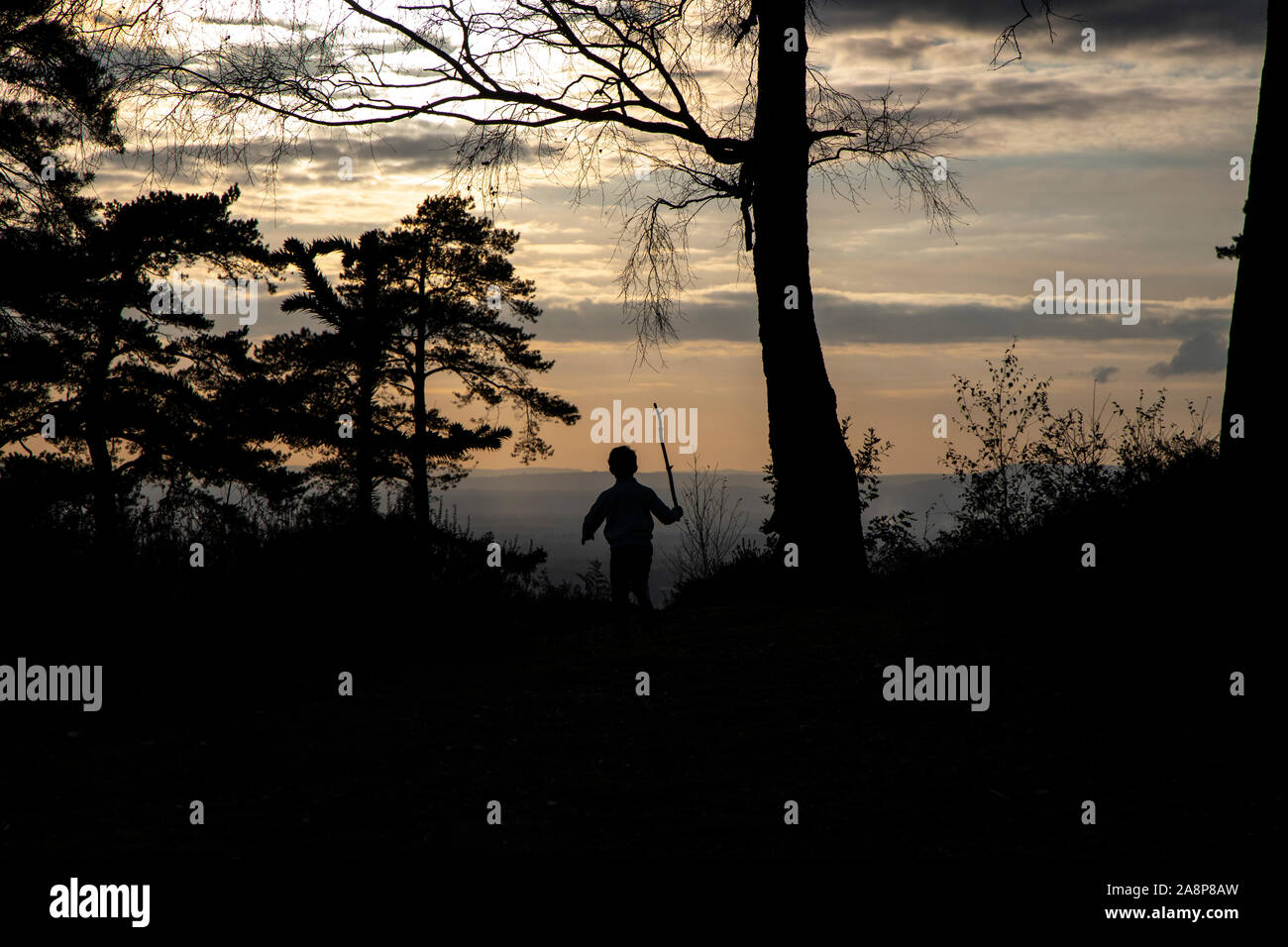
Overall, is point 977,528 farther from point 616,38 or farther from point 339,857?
point 339,857

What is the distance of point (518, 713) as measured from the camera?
7031mm

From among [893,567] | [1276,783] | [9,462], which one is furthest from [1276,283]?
[9,462]

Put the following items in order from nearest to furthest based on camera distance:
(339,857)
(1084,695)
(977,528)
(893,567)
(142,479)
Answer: (339,857)
(1084,695)
(977,528)
(893,567)
(142,479)

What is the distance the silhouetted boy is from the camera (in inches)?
404

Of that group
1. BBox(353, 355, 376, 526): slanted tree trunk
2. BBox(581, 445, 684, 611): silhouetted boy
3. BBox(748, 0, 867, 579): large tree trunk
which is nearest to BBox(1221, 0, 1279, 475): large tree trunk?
BBox(748, 0, 867, 579): large tree trunk

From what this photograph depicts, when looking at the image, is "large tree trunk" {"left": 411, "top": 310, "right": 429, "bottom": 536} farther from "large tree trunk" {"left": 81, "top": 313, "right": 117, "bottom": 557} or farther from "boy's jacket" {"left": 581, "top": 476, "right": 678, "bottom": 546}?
"boy's jacket" {"left": 581, "top": 476, "right": 678, "bottom": 546}

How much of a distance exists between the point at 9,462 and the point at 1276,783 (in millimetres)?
23778

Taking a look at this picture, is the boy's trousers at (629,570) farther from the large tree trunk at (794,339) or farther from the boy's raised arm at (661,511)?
the large tree trunk at (794,339)

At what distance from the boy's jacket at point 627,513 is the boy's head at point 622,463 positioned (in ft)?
0.25

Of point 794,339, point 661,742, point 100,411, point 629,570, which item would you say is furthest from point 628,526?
point 100,411

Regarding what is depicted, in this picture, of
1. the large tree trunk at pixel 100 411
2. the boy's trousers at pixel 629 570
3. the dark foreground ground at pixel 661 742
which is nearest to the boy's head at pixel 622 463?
the boy's trousers at pixel 629 570

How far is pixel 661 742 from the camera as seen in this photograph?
6.20 meters

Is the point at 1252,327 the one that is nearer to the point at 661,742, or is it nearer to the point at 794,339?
the point at 794,339

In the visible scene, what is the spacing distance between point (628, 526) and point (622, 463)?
668mm
